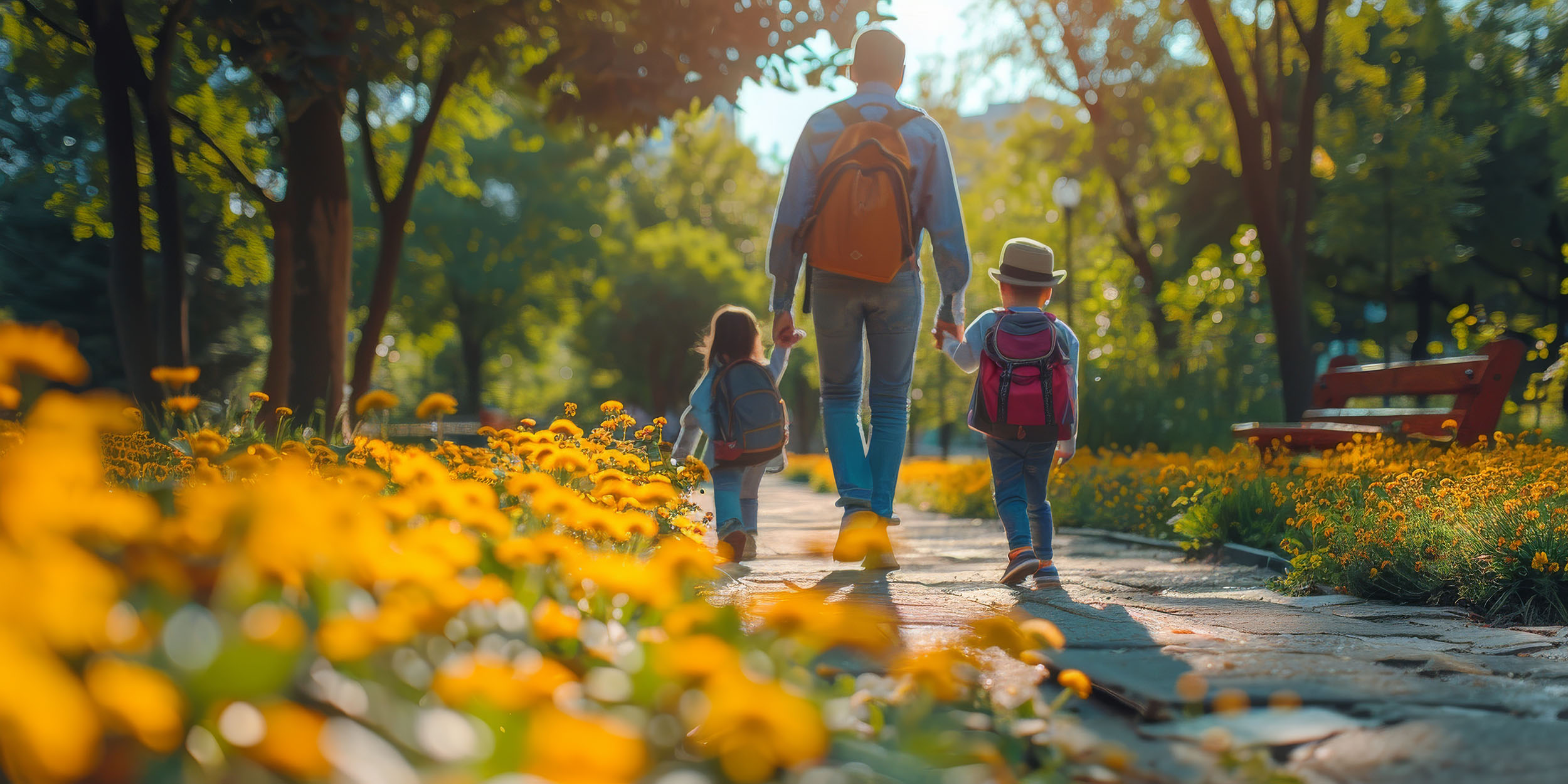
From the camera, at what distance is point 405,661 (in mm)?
1352

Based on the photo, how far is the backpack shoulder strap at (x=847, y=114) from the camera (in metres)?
4.47

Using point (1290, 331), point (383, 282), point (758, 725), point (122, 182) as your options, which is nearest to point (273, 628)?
point (758, 725)

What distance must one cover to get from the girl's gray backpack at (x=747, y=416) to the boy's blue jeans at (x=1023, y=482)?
1236 mm

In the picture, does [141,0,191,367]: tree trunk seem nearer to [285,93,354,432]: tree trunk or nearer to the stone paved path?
[285,93,354,432]: tree trunk

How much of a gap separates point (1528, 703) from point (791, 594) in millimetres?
1689

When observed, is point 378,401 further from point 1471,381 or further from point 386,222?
point 386,222

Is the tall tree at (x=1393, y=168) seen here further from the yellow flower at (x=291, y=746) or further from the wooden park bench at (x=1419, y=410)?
the yellow flower at (x=291, y=746)

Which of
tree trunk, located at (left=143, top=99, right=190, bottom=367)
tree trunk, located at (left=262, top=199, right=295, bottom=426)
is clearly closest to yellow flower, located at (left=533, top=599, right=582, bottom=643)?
tree trunk, located at (left=262, top=199, right=295, bottom=426)

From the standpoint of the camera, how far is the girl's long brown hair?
17.4 ft

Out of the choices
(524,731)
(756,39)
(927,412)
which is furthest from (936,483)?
(927,412)

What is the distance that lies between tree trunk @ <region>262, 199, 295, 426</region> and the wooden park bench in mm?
7254

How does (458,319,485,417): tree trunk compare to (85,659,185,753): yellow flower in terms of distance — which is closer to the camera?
(85,659,185,753): yellow flower

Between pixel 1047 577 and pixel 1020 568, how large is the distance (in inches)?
4.9

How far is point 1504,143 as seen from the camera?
808 inches
